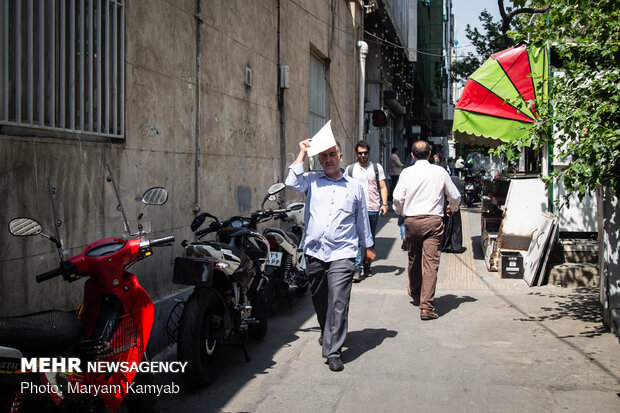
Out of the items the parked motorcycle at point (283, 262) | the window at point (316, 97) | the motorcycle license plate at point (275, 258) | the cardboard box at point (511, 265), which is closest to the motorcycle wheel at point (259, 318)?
the parked motorcycle at point (283, 262)

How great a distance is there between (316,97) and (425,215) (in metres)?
7.20

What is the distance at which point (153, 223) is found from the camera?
241 inches

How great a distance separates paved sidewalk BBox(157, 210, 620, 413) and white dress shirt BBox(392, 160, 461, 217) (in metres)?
1.23

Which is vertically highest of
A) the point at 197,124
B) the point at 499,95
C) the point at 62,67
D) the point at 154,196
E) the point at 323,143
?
the point at 499,95

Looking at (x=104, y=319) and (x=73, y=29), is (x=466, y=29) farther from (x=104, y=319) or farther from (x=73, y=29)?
(x=104, y=319)

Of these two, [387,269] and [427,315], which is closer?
[427,315]

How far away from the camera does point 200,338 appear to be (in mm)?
4672

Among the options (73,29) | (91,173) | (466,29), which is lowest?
(91,173)

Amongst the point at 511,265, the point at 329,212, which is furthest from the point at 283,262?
the point at 511,265

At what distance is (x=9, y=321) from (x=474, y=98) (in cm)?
788

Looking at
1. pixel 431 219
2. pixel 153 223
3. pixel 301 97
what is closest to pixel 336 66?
pixel 301 97

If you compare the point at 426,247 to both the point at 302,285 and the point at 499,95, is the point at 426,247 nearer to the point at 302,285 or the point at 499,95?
the point at 302,285

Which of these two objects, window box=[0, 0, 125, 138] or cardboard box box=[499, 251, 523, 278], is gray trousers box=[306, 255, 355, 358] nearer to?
window box=[0, 0, 125, 138]

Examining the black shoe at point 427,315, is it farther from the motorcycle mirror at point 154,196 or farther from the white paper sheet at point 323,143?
the motorcycle mirror at point 154,196
